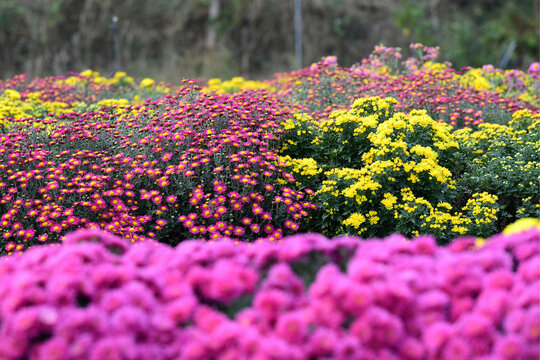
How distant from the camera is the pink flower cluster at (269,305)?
5.36 feet

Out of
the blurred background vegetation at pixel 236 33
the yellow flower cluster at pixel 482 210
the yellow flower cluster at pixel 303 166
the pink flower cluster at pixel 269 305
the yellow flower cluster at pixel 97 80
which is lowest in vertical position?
the blurred background vegetation at pixel 236 33

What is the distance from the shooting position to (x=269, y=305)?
175 centimetres

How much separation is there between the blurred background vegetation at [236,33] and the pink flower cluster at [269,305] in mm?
10440

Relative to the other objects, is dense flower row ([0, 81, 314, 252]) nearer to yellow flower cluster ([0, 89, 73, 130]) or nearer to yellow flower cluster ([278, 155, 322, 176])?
yellow flower cluster ([278, 155, 322, 176])

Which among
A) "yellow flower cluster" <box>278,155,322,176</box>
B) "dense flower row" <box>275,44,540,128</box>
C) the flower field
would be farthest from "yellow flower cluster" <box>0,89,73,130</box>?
"dense flower row" <box>275,44,540,128</box>

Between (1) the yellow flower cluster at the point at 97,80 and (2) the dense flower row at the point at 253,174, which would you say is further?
(1) the yellow flower cluster at the point at 97,80

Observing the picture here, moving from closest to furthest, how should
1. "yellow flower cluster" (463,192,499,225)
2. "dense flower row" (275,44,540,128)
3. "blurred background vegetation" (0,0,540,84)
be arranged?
1. "yellow flower cluster" (463,192,499,225)
2. "dense flower row" (275,44,540,128)
3. "blurred background vegetation" (0,0,540,84)

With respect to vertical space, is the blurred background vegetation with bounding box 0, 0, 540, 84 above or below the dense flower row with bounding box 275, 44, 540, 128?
below

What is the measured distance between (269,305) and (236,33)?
586 inches

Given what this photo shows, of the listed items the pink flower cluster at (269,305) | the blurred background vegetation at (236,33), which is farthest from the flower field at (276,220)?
the blurred background vegetation at (236,33)

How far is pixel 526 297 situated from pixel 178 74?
11221mm

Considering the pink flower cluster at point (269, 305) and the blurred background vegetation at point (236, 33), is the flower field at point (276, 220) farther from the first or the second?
the blurred background vegetation at point (236, 33)

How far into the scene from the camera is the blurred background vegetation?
555 inches

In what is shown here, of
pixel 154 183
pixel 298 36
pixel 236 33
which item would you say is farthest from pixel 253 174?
pixel 236 33
